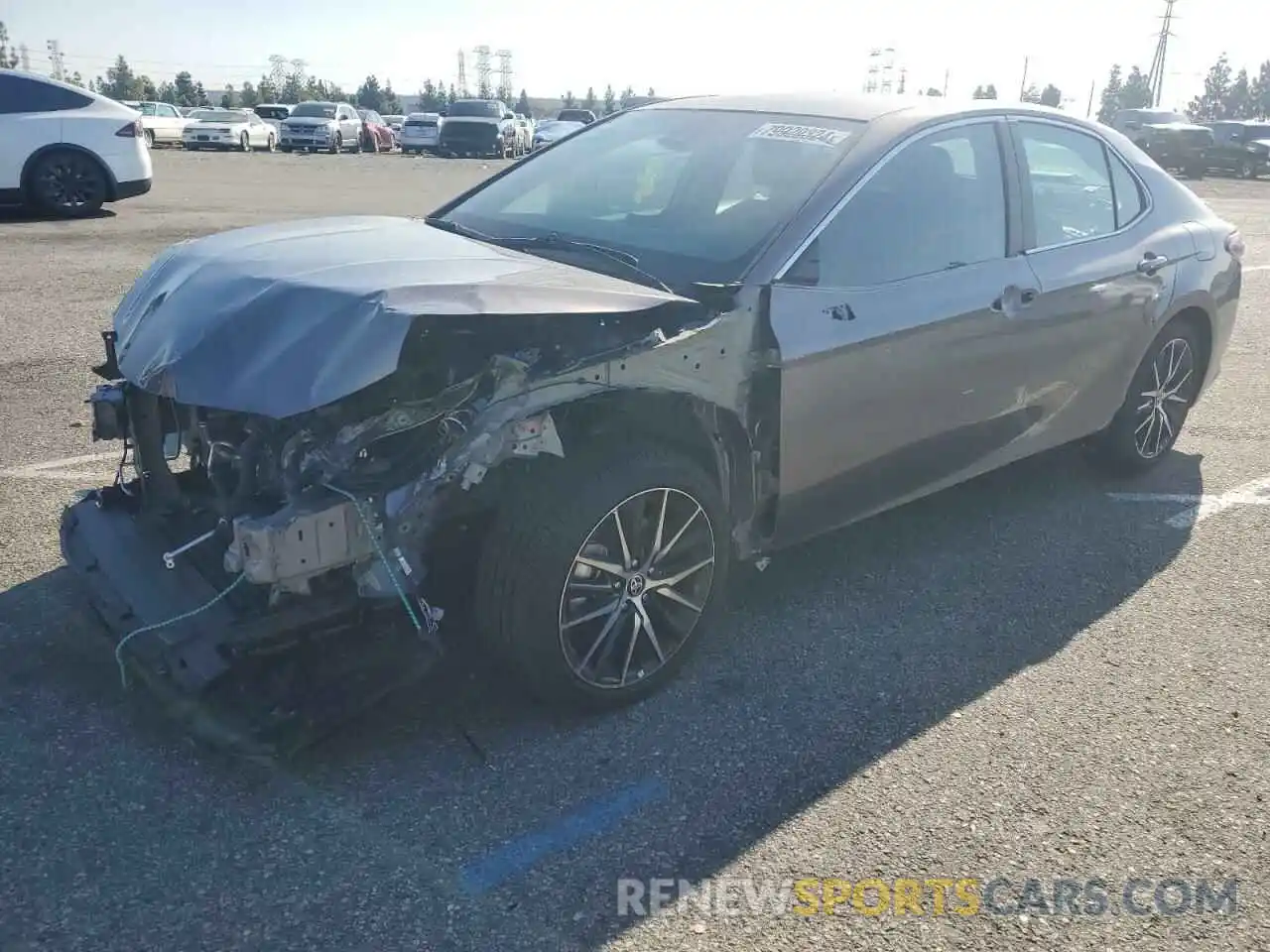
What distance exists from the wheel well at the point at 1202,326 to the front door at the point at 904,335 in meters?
1.42

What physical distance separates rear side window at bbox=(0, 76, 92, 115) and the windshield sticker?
1084cm

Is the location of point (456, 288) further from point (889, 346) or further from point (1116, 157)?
point (1116, 157)

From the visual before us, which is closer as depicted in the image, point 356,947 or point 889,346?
point 356,947

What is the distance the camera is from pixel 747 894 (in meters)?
2.71

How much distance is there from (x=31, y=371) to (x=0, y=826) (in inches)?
178

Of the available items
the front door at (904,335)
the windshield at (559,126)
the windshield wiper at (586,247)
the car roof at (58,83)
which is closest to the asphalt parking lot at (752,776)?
the front door at (904,335)

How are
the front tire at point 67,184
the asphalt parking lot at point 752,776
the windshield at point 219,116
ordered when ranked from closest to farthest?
the asphalt parking lot at point 752,776 < the front tire at point 67,184 < the windshield at point 219,116

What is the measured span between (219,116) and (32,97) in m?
26.5

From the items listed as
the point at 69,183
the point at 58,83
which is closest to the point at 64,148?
the point at 69,183

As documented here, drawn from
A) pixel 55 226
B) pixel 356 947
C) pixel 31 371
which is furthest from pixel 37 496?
pixel 55 226

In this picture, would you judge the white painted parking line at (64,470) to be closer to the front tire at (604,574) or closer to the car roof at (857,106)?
the front tire at (604,574)

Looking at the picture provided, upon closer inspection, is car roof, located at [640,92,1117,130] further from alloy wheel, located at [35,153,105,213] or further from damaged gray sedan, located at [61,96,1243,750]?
alloy wheel, located at [35,153,105,213]

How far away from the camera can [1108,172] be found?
16.8 feet

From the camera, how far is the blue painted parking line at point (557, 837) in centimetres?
273
